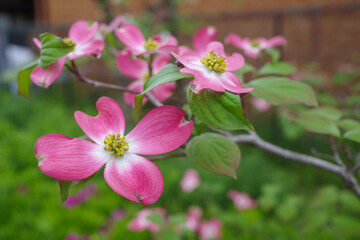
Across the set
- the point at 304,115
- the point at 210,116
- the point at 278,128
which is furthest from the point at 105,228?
the point at 278,128

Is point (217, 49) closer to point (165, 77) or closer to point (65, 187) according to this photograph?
point (165, 77)

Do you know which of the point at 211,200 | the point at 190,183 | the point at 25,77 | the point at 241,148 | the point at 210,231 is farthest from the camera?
the point at 241,148

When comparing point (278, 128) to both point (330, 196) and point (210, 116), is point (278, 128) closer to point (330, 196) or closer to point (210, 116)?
point (330, 196)

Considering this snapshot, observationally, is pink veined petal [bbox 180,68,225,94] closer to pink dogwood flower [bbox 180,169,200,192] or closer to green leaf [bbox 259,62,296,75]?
green leaf [bbox 259,62,296,75]

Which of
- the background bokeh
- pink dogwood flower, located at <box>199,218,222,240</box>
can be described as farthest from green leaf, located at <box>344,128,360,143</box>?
pink dogwood flower, located at <box>199,218,222,240</box>

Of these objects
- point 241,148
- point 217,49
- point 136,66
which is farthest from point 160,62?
point 241,148

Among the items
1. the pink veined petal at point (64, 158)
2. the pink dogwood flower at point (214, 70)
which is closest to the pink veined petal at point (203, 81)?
the pink dogwood flower at point (214, 70)

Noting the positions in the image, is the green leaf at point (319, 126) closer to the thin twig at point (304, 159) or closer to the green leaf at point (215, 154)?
the thin twig at point (304, 159)

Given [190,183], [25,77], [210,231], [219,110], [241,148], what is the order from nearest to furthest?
[219,110] < [25,77] < [210,231] < [190,183] < [241,148]
